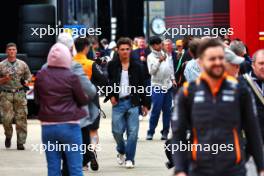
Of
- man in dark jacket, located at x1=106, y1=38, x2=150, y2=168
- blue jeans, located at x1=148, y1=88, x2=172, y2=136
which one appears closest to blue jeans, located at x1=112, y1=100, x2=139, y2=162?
man in dark jacket, located at x1=106, y1=38, x2=150, y2=168

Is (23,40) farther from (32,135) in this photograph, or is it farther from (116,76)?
(116,76)

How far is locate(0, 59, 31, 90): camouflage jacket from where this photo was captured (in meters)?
16.0

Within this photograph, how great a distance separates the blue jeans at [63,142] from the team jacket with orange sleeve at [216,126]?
115 inches

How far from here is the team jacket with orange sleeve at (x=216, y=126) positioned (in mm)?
6586

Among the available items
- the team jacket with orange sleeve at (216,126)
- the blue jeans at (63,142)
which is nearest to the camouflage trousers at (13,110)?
the blue jeans at (63,142)

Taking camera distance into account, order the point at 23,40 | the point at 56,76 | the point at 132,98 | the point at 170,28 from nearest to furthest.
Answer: the point at 56,76 < the point at 132,98 < the point at 23,40 < the point at 170,28

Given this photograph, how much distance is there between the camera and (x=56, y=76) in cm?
962

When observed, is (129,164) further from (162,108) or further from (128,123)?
(162,108)

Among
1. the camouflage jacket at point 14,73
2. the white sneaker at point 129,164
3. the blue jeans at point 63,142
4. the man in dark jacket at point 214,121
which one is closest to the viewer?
the man in dark jacket at point 214,121

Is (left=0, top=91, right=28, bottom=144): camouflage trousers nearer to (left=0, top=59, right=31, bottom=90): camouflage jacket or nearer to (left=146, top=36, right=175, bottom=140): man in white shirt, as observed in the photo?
(left=0, top=59, right=31, bottom=90): camouflage jacket

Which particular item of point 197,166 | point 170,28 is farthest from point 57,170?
point 170,28

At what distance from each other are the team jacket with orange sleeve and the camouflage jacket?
9.57m

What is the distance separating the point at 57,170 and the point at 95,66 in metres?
2.87

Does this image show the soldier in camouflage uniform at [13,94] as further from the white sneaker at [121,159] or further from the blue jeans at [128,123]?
the blue jeans at [128,123]
